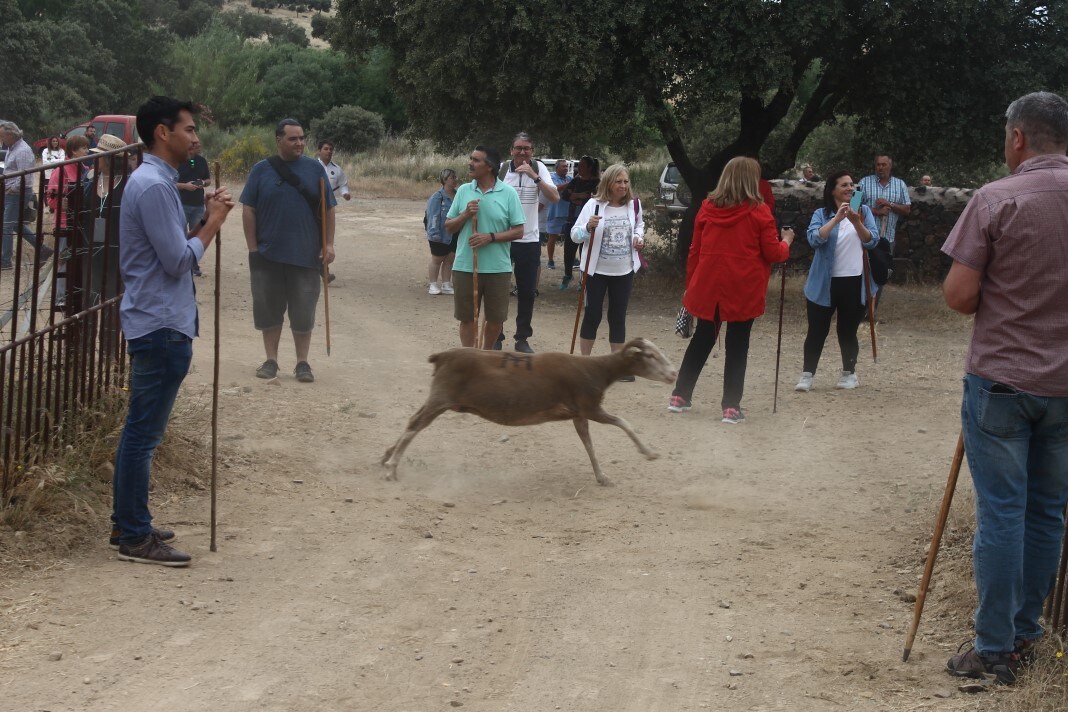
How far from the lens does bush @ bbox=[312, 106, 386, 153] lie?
43250 millimetres

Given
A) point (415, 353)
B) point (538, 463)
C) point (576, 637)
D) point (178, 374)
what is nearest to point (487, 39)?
point (415, 353)

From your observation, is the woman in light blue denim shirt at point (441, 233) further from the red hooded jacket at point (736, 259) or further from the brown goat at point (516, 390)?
the brown goat at point (516, 390)

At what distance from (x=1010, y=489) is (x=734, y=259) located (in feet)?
15.9

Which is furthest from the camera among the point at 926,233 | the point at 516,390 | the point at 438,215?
the point at 926,233

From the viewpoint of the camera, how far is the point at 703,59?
14125mm

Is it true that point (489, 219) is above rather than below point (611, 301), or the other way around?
above

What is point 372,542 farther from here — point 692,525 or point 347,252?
point 347,252

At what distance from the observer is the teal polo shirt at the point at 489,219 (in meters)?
9.57

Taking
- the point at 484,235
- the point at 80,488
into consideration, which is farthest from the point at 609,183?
the point at 80,488

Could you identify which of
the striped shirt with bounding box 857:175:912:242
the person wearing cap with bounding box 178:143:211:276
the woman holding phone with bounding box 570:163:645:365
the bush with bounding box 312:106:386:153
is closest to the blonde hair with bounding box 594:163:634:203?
the woman holding phone with bounding box 570:163:645:365

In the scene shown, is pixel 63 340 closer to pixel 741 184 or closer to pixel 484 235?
pixel 484 235

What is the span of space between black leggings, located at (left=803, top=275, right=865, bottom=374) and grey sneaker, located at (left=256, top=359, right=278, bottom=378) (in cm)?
480

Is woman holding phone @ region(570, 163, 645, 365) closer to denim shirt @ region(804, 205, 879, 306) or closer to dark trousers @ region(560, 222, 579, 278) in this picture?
denim shirt @ region(804, 205, 879, 306)

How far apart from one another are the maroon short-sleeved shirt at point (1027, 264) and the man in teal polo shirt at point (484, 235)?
5.58 metres
